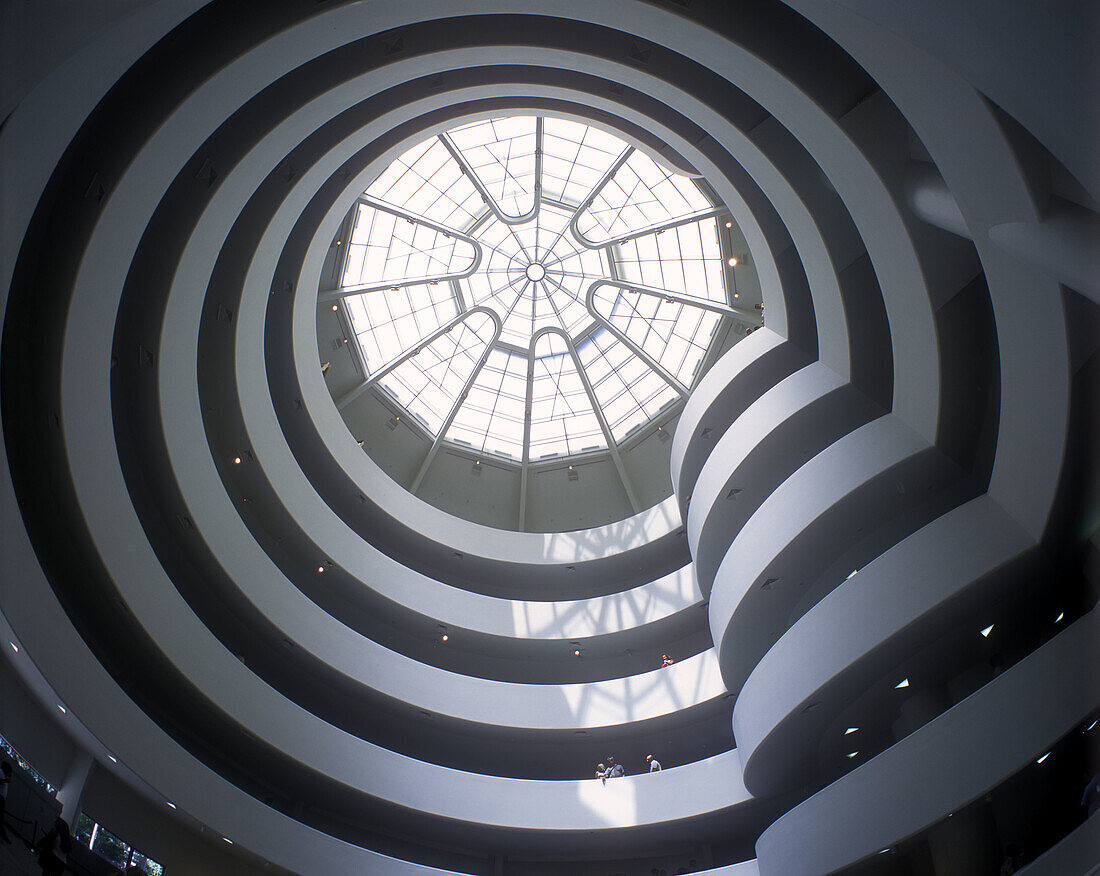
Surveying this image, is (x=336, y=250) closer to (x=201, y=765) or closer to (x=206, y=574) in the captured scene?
(x=206, y=574)

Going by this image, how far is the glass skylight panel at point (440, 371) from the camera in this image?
25672 millimetres

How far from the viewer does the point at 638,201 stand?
22547mm

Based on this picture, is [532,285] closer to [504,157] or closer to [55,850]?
[504,157]

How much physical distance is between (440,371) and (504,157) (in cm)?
861

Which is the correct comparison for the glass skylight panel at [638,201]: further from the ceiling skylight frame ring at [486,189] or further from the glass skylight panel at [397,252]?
the glass skylight panel at [397,252]

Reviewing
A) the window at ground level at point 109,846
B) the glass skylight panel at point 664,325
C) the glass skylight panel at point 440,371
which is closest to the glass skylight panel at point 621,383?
the glass skylight panel at point 664,325

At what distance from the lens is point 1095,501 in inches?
416

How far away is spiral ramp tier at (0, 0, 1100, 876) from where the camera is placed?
9195mm

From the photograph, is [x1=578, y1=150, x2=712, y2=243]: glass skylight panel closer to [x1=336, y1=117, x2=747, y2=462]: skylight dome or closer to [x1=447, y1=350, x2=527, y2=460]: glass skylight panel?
[x1=336, y1=117, x2=747, y2=462]: skylight dome

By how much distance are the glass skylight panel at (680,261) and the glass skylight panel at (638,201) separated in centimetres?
60

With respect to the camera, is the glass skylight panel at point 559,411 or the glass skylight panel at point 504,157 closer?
the glass skylight panel at point 504,157

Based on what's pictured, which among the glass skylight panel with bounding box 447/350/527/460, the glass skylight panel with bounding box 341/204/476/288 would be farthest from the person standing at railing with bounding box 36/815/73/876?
the glass skylight panel with bounding box 447/350/527/460

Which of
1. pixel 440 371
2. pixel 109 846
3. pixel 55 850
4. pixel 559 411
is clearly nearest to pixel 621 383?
pixel 559 411

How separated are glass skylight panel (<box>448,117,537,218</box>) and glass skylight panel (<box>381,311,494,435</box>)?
468 centimetres
